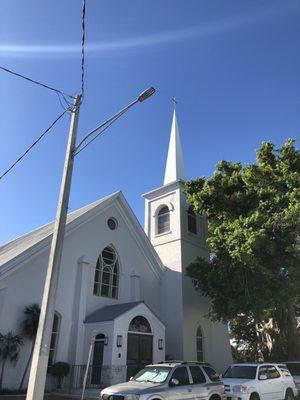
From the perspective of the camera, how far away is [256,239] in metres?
20.1

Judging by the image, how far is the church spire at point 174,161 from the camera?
3109cm

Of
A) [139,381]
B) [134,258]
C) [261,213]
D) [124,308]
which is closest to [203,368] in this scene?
[139,381]

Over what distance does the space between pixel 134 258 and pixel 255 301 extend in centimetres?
782

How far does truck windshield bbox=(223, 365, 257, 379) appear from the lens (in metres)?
14.9

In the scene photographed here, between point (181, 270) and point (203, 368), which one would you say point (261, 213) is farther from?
point (203, 368)

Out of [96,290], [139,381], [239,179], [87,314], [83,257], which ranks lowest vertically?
[139,381]

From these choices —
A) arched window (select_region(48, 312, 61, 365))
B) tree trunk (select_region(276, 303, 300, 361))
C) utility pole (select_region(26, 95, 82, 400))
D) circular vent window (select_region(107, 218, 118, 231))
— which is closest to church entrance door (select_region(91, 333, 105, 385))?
arched window (select_region(48, 312, 61, 365))

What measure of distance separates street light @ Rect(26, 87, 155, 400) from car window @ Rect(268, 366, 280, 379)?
9.77m

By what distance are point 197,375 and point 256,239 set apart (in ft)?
30.2

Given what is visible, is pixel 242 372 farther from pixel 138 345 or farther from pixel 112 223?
pixel 112 223

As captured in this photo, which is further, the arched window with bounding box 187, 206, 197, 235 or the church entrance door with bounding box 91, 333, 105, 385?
the arched window with bounding box 187, 206, 197, 235

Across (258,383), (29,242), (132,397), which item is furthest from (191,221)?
(132,397)

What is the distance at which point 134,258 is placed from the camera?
25328 mm

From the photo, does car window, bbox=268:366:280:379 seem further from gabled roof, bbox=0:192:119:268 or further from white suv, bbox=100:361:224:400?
gabled roof, bbox=0:192:119:268
